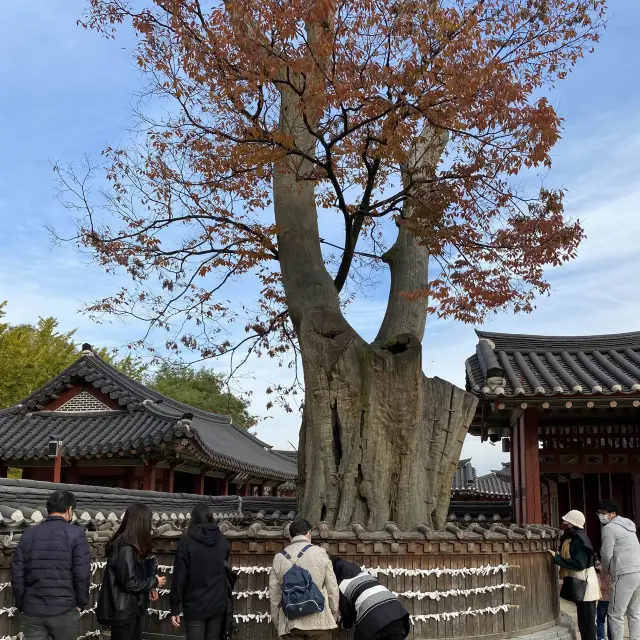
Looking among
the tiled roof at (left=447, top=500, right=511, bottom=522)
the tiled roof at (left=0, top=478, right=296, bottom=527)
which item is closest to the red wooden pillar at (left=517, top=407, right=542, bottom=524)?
the tiled roof at (left=447, top=500, right=511, bottom=522)

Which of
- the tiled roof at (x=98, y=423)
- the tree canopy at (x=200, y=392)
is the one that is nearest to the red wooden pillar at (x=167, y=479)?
the tiled roof at (x=98, y=423)

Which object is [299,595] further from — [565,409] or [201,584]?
[565,409]

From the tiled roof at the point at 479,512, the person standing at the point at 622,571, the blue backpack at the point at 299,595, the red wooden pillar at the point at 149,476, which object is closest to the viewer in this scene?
the blue backpack at the point at 299,595

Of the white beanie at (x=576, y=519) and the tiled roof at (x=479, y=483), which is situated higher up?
the tiled roof at (x=479, y=483)

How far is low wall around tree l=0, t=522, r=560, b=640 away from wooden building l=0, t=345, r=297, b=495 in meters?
10.8

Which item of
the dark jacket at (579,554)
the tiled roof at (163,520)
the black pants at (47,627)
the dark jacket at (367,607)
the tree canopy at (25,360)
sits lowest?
the black pants at (47,627)

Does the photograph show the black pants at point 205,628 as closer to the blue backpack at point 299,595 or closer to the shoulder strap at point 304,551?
the blue backpack at point 299,595

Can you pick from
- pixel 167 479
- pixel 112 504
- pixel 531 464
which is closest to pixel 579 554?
pixel 531 464

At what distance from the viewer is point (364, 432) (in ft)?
28.5

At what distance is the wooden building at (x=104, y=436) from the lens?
18797 mm

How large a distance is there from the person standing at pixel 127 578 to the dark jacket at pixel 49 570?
41 cm

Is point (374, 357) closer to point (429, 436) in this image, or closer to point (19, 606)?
point (429, 436)

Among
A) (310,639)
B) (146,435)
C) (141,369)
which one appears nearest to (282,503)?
(146,435)

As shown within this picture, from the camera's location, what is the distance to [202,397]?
52.3 m
